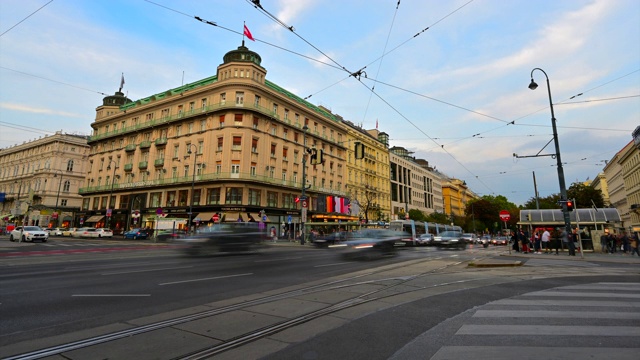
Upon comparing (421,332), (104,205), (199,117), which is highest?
(199,117)

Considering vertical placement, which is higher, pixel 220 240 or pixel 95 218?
pixel 95 218

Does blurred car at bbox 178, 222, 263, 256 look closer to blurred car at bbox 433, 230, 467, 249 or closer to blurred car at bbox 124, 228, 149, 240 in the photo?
blurred car at bbox 433, 230, 467, 249

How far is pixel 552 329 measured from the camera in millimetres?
4777

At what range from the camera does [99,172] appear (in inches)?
2425

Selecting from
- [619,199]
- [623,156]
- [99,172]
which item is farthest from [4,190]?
[619,199]

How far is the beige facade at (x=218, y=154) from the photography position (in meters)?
45.1

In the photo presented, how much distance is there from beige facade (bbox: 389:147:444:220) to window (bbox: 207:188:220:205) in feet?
147

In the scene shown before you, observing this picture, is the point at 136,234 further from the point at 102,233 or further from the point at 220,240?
the point at 220,240

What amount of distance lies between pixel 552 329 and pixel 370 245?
12132 millimetres

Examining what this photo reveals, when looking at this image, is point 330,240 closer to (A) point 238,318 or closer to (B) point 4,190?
(A) point 238,318

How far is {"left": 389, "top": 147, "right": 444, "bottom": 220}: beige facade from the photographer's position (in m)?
83.7

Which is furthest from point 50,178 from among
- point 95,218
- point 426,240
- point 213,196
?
point 426,240

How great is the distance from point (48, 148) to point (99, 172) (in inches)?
1150

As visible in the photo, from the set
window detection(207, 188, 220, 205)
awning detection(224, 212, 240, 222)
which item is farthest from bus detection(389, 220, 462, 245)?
window detection(207, 188, 220, 205)
